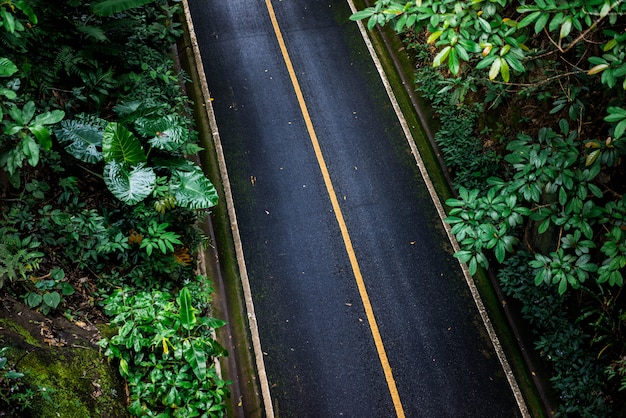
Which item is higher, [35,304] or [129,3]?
[129,3]

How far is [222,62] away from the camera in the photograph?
38.4 feet

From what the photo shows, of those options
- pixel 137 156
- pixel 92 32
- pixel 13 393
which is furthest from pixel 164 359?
pixel 92 32

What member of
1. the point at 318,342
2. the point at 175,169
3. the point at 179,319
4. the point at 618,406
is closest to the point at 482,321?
the point at 618,406

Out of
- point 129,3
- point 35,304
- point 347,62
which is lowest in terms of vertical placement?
point 347,62

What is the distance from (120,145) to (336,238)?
388 centimetres

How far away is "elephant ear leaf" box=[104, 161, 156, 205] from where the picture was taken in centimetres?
739

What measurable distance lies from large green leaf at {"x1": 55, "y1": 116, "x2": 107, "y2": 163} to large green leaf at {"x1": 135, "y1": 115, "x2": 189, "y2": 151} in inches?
24.1

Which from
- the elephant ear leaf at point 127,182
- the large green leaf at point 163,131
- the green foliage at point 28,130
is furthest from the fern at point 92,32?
the green foliage at point 28,130

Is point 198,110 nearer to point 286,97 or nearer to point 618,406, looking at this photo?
point 286,97

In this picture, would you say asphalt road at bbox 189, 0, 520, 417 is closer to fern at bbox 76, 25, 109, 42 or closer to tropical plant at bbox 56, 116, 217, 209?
tropical plant at bbox 56, 116, 217, 209

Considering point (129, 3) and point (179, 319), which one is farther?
point (129, 3)

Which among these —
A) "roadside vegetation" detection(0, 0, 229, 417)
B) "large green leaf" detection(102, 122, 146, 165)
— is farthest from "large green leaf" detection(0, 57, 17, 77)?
"large green leaf" detection(102, 122, 146, 165)

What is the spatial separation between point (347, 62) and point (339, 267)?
5201 mm

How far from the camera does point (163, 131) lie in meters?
8.03
